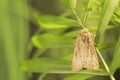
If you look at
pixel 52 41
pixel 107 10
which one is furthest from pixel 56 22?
pixel 107 10

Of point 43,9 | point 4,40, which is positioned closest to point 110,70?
point 4,40

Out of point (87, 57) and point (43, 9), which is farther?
point (43, 9)

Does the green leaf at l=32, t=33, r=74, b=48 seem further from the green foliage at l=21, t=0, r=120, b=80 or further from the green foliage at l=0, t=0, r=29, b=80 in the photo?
the green foliage at l=0, t=0, r=29, b=80

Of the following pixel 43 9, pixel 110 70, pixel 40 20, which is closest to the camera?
pixel 110 70

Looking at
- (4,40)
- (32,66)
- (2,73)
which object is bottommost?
(2,73)

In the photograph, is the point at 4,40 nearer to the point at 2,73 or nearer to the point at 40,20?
the point at 2,73

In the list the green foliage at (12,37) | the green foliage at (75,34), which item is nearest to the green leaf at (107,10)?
the green foliage at (75,34)

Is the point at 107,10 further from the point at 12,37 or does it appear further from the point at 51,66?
the point at 12,37
